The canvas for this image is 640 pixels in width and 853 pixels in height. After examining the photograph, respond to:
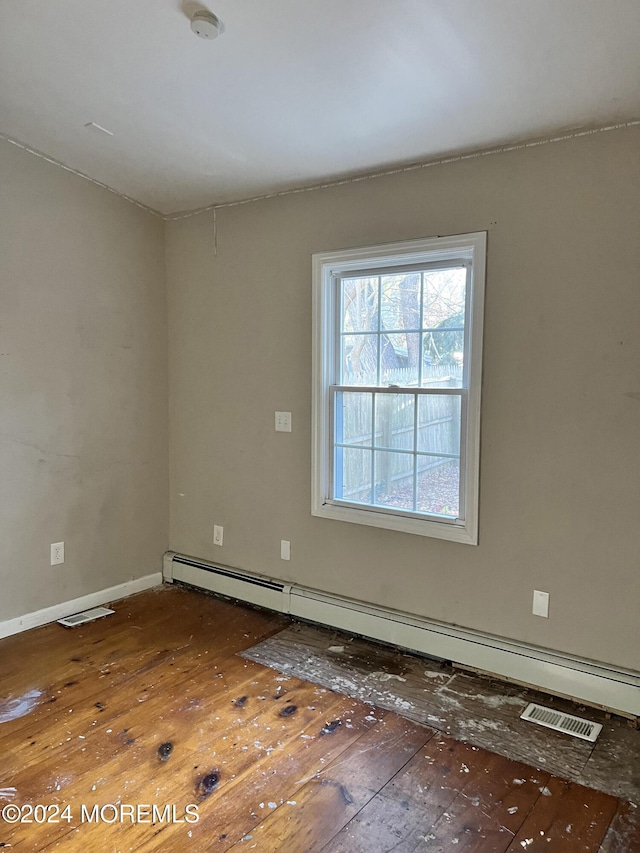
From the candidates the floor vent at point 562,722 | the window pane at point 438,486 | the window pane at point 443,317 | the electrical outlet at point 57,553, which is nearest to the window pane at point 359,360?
the window pane at point 443,317

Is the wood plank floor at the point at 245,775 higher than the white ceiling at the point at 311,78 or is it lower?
lower

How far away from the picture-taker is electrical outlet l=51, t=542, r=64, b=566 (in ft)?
10.8

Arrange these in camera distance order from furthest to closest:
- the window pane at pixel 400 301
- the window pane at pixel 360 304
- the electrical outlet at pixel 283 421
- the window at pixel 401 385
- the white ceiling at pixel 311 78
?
the electrical outlet at pixel 283 421 → the window pane at pixel 360 304 → the window pane at pixel 400 301 → the window at pixel 401 385 → the white ceiling at pixel 311 78

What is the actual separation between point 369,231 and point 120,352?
1686 millimetres

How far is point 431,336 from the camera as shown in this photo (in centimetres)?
287

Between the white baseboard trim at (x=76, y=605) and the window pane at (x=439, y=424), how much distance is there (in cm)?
206

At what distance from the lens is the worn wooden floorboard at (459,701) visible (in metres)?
2.07

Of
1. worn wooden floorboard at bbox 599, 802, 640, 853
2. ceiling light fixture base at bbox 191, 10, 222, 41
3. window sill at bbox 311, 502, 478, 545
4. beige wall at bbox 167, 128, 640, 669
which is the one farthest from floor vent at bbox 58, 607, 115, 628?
ceiling light fixture base at bbox 191, 10, 222, 41

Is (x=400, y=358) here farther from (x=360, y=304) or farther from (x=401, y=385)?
(x=360, y=304)

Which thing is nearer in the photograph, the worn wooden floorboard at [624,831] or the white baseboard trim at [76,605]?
the worn wooden floorboard at [624,831]

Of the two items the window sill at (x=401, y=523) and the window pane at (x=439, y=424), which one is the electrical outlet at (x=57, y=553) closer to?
the window sill at (x=401, y=523)

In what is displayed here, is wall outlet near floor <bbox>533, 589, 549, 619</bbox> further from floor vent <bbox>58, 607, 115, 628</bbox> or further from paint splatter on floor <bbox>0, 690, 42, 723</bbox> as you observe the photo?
floor vent <bbox>58, 607, 115, 628</bbox>

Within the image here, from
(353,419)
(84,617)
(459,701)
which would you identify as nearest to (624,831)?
(459,701)

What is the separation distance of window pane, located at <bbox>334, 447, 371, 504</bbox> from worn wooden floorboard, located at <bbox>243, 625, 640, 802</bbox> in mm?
740
